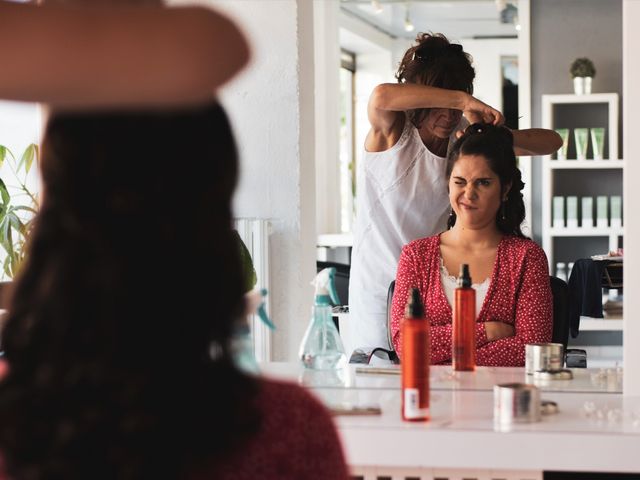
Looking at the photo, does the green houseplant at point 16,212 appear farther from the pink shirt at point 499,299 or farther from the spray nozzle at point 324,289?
the spray nozzle at point 324,289


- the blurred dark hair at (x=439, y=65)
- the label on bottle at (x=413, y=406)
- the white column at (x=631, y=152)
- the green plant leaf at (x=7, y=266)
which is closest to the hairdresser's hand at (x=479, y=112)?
the blurred dark hair at (x=439, y=65)

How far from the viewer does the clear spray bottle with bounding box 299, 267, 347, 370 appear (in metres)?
1.74

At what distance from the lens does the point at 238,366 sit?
0.64m

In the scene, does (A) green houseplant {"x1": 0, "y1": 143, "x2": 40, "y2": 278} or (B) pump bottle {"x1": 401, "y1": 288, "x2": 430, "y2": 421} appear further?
(A) green houseplant {"x1": 0, "y1": 143, "x2": 40, "y2": 278}

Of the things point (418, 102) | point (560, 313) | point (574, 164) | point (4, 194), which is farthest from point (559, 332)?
point (574, 164)

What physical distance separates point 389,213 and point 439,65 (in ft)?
1.19

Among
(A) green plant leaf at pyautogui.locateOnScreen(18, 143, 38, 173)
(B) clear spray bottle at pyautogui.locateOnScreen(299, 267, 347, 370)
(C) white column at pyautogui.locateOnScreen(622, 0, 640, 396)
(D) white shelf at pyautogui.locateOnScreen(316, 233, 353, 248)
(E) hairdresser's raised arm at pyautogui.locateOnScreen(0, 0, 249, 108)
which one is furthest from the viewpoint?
(D) white shelf at pyautogui.locateOnScreen(316, 233, 353, 248)

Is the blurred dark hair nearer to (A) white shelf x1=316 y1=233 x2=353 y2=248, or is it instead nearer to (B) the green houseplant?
(B) the green houseplant

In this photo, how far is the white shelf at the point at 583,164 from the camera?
19.2 feet

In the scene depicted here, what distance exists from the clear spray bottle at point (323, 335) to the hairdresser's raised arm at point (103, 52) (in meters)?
1.25

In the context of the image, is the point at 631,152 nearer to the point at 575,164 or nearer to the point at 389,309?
the point at 389,309

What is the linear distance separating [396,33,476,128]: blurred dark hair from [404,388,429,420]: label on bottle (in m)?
0.96

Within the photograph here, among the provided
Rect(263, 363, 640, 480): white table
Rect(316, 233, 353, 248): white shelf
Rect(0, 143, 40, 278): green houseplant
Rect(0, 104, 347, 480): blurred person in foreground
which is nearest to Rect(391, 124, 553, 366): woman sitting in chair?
Rect(263, 363, 640, 480): white table

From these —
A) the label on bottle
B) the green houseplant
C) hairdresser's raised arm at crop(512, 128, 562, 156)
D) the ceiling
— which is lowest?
the label on bottle
